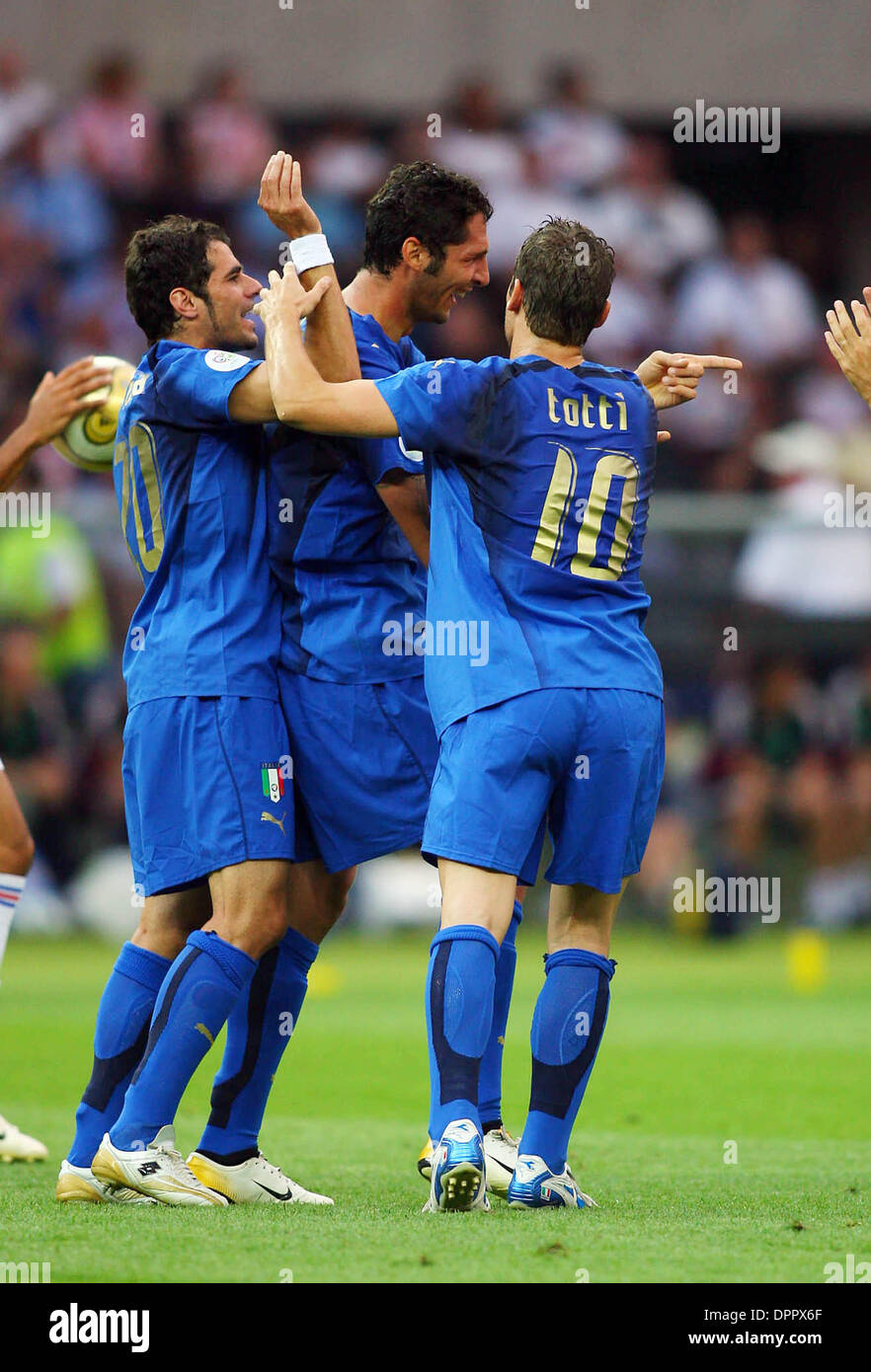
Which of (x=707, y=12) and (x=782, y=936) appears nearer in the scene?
(x=782, y=936)

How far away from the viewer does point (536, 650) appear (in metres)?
4.12

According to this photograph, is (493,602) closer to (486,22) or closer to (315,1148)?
(315,1148)

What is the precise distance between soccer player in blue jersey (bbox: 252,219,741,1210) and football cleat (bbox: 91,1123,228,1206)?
70 cm

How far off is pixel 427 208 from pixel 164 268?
662 millimetres

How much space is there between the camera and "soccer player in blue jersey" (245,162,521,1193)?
15.2ft

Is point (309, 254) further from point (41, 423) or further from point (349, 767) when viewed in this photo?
point (349, 767)

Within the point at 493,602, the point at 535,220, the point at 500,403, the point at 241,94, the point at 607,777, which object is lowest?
the point at 607,777

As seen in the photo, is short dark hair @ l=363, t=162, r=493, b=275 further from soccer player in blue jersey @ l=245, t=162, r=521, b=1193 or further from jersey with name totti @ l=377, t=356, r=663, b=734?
jersey with name totti @ l=377, t=356, r=663, b=734

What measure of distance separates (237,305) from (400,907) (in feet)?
25.9

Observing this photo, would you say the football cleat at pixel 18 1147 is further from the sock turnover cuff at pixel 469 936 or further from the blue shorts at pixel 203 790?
the sock turnover cuff at pixel 469 936

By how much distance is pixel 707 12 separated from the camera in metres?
15.6

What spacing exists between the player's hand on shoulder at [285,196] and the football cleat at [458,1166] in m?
2.08
